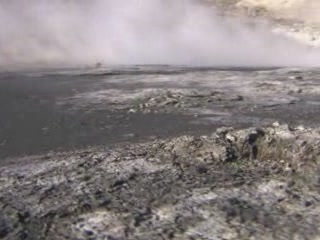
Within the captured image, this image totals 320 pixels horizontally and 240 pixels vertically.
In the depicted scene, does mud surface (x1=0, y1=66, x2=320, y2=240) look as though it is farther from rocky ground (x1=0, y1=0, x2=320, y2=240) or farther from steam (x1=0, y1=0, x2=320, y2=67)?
steam (x1=0, y1=0, x2=320, y2=67)

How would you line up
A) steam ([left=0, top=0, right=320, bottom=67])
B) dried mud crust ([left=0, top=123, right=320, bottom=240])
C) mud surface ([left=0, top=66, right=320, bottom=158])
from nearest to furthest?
dried mud crust ([left=0, top=123, right=320, bottom=240]) < mud surface ([left=0, top=66, right=320, bottom=158]) < steam ([left=0, top=0, right=320, bottom=67])

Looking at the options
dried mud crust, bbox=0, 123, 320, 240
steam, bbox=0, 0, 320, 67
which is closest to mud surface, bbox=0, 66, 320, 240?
dried mud crust, bbox=0, 123, 320, 240

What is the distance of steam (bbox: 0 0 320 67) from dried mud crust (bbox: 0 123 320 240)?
34.3 feet

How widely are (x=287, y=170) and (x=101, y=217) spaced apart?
1.71 m

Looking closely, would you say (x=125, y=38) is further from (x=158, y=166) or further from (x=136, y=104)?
(x=158, y=166)

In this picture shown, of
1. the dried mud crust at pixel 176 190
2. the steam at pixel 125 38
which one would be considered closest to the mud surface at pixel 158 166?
the dried mud crust at pixel 176 190

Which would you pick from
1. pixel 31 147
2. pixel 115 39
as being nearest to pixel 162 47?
pixel 115 39

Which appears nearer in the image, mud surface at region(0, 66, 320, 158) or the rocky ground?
the rocky ground

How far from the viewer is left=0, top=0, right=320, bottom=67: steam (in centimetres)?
1723

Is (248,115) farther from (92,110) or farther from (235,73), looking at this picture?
(235,73)

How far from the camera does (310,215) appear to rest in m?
4.38

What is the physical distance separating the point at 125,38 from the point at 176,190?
13949 millimetres

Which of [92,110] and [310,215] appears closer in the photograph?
[310,215]

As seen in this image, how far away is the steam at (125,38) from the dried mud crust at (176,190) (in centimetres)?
1046
